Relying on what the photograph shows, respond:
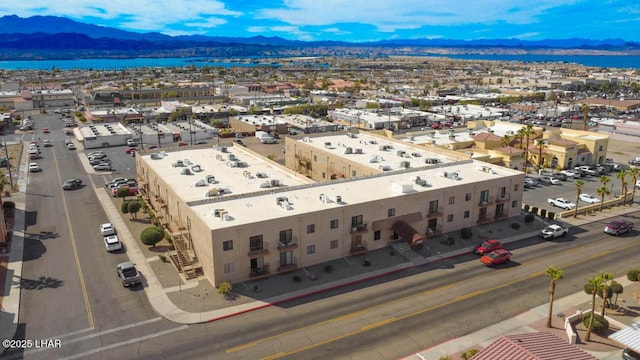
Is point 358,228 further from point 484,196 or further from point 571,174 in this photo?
point 571,174

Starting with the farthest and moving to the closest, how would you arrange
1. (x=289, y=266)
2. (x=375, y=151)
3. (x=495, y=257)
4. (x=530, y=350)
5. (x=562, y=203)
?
1. (x=375, y=151)
2. (x=562, y=203)
3. (x=495, y=257)
4. (x=289, y=266)
5. (x=530, y=350)

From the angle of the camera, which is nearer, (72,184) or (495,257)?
(495,257)

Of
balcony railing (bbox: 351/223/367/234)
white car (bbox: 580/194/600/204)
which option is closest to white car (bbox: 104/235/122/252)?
balcony railing (bbox: 351/223/367/234)

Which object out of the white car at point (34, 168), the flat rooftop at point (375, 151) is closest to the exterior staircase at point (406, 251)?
the flat rooftop at point (375, 151)

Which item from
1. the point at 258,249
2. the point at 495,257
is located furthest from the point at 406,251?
the point at 258,249

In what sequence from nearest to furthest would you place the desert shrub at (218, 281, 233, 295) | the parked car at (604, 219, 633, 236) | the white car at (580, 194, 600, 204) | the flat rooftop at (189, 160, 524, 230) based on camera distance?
the desert shrub at (218, 281, 233, 295) → the flat rooftop at (189, 160, 524, 230) → the parked car at (604, 219, 633, 236) → the white car at (580, 194, 600, 204)

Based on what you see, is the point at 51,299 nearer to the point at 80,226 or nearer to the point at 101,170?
the point at 80,226

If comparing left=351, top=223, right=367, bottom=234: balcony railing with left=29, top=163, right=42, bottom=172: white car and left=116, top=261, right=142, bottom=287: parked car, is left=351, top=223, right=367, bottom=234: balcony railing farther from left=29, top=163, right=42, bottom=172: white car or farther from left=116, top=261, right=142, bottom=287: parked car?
left=29, top=163, right=42, bottom=172: white car
